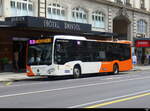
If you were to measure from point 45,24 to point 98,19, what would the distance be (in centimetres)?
1390

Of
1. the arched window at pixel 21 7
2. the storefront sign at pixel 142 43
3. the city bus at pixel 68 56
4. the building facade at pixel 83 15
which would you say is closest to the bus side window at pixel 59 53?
the city bus at pixel 68 56

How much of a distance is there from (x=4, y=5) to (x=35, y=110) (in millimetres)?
19138

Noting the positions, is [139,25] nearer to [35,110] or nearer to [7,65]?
[7,65]

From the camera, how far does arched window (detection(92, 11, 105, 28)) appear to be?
36.9 m

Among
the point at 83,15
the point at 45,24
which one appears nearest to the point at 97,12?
the point at 83,15

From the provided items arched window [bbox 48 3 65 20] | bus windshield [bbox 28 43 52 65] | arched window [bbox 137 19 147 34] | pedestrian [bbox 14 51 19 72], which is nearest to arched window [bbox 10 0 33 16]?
arched window [bbox 48 3 65 20]

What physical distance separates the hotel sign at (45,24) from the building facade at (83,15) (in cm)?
47

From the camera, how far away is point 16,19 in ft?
77.4

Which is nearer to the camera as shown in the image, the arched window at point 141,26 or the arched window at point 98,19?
the arched window at point 98,19

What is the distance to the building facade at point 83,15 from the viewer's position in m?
26.1

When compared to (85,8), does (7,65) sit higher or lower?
lower

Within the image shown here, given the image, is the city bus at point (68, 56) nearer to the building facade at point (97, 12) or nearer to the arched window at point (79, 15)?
the building facade at point (97, 12)

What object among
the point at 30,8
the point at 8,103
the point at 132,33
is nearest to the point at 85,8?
the point at 30,8

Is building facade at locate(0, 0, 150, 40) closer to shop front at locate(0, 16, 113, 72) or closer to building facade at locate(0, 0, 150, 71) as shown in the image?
building facade at locate(0, 0, 150, 71)
